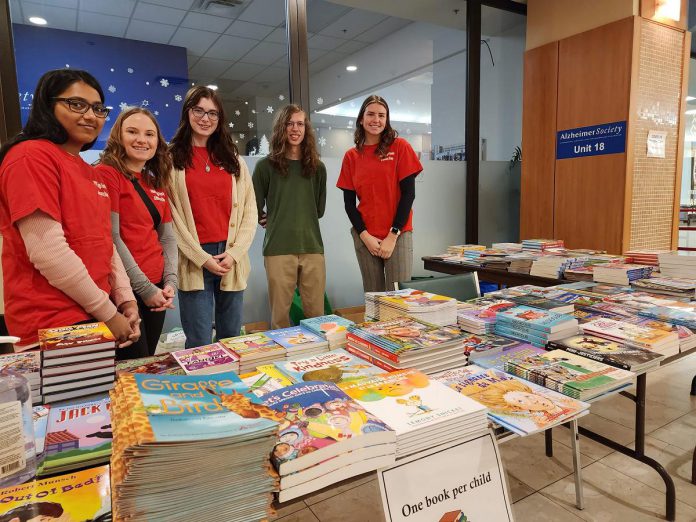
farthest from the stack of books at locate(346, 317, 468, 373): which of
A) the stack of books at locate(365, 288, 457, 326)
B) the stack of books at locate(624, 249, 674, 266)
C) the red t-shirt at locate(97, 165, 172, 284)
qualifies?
the stack of books at locate(624, 249, 674, 266)

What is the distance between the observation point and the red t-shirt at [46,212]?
1266mm

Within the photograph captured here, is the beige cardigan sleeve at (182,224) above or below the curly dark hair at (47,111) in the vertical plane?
below

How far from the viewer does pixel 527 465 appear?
1951 mm

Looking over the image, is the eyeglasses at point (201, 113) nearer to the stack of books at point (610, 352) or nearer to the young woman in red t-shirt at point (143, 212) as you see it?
the young woman in red t-shirt at point (143, 212)

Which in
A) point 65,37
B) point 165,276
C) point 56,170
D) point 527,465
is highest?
point 65,37

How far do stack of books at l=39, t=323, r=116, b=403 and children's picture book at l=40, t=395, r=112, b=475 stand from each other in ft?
0.11

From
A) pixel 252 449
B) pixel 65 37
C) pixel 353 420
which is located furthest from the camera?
pixel 65 37

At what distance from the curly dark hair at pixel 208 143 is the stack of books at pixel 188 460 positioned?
1.54m

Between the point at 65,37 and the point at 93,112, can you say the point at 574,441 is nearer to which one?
the point at 93,112

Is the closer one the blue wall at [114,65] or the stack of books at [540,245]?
the blue wall at [114,65]

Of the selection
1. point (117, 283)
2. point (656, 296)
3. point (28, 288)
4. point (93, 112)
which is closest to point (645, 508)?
point (656, 296)

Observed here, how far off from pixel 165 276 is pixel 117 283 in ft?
1.21

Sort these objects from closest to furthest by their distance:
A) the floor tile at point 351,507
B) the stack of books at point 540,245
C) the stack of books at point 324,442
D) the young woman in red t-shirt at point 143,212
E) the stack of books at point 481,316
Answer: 1. the stack of books at point 324,442
2. the stack of books at point 481,316
3. the floor tile at point 351,507
4. the young woman in red t-shirt at point 143,212
5. the stack of books at point 540,245

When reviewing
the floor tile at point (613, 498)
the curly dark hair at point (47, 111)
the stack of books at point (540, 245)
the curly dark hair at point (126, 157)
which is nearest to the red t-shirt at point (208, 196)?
the curly dark hair at point (126, 157)
